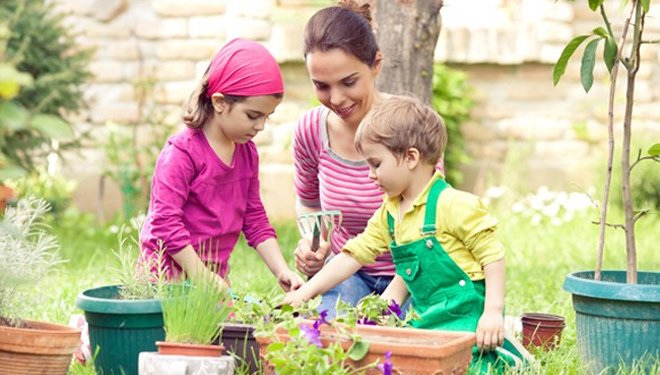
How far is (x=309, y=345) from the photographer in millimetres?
2311

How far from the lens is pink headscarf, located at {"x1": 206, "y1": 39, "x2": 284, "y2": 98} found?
10.2ft

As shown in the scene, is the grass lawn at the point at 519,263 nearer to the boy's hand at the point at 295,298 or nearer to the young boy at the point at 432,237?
the young boy at the point at 432,237

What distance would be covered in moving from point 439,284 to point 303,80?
4.73 meters

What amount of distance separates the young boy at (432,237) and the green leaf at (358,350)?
533 millimetres

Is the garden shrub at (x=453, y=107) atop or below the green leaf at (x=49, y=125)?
below

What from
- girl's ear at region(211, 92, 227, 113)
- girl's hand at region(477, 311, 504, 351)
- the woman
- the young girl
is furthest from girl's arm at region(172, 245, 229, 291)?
girl's hand at region(477, 311, 504, 351)

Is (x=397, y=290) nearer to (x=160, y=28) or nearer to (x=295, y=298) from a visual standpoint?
(x=295, y=298)

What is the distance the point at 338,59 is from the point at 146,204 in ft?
13.3

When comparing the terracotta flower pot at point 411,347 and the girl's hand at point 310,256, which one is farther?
the girl's hand at point 310,256

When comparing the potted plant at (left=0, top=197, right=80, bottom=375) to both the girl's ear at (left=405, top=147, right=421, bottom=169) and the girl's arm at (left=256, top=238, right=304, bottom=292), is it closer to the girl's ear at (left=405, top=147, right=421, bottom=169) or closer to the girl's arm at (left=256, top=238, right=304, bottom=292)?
the girl's arm at (left=256, top=238, right=304, bottom=292)

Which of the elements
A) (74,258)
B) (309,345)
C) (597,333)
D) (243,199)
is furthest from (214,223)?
(74,258)

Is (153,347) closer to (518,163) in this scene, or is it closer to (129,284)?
(129,284)

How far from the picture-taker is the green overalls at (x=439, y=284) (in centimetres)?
282

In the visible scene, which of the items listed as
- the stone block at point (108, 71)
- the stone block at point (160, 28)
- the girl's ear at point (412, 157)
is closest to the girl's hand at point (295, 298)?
the girl's ear at point (412, 157)
